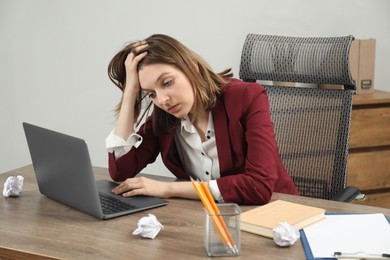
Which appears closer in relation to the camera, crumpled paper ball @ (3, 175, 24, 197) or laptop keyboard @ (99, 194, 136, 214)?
laptop keyboard @ (99, 194, 136, 214)

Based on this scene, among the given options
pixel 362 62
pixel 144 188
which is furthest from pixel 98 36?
pixel 144 188

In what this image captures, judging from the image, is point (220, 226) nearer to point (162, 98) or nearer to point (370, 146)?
point (162, 98)

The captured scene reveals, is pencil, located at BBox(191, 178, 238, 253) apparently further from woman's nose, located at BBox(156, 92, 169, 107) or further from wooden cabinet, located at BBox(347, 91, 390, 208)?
wooden cabinet, located at BBox(347, 91, 390, 208)

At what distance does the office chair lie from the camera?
2.12 m

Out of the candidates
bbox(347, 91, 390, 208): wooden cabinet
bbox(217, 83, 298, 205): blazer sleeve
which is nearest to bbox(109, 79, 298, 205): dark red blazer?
bbox(217, 83, 298, 205): blazer sleeve

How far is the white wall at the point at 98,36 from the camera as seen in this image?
3570mm

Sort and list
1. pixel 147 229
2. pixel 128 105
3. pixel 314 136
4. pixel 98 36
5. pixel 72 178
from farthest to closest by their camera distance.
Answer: pixel 98 36, pixel 314 136, pixel 128 105, pixel 72 178, pixel 147 229

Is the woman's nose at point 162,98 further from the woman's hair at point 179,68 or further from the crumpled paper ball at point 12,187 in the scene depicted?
the crumpled paper ball at point 12,187

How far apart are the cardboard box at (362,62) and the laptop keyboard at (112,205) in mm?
1938

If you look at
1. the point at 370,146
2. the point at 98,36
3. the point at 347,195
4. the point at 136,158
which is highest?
the point at 98,36

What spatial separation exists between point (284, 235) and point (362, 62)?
2.16 m

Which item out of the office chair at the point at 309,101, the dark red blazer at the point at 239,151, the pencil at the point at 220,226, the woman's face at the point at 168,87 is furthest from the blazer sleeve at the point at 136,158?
the pencil at the point at 220,226

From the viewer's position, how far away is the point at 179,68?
1.79 m

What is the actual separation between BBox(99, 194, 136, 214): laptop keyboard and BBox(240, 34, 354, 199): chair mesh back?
0.73 metres
